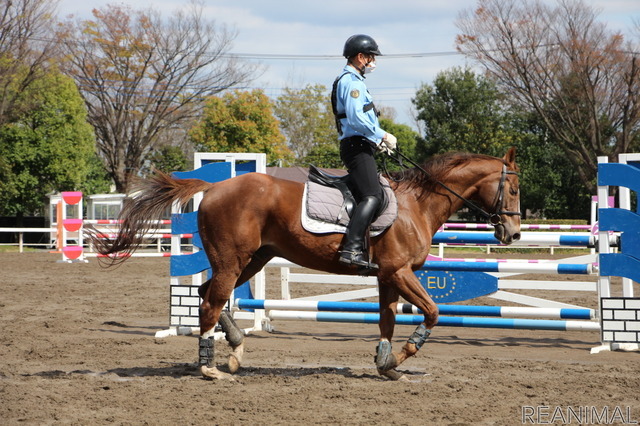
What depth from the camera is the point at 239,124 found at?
36781 millimetres

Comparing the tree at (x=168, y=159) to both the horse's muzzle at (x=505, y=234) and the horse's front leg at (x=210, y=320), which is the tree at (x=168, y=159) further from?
the horse's muzzle at (x=505, y=234)

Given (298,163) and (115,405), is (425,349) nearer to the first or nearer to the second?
(115,405)

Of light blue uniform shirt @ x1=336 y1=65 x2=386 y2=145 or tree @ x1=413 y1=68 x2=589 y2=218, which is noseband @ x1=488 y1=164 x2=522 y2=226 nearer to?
light blue uniform shirt @ x1=336 y1=65 x2=386 y2=145

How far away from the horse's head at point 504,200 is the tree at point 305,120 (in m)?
40.2

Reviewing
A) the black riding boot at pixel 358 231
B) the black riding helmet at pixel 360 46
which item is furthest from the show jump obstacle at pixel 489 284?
the black riding helmet at pixel 360 46

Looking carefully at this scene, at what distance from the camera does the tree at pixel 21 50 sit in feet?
94.7

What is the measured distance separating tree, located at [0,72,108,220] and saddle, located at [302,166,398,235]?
93.5 ft

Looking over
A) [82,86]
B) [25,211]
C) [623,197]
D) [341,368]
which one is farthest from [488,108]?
[341,368]

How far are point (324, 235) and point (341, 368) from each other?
4.48 feet

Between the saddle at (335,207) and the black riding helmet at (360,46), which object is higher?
the black riding helmet at (360,46)

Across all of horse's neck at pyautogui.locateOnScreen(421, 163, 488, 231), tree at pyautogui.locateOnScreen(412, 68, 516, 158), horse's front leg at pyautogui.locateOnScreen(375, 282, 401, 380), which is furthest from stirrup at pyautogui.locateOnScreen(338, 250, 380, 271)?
tree at pyautogui.locateOnScreen(412, 68, 516, 158)

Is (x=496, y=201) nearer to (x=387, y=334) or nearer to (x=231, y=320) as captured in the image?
(x=387, y=334)

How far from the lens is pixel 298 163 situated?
146 feet

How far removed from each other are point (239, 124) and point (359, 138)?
1234 inches
